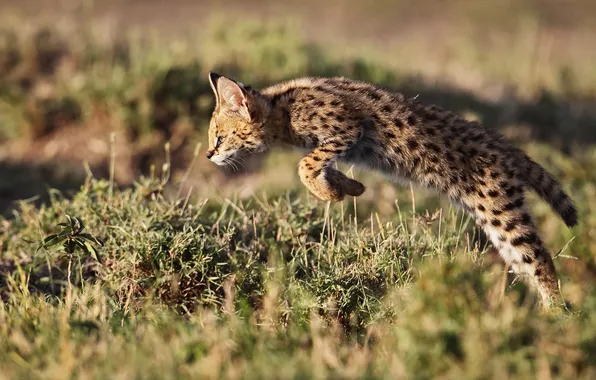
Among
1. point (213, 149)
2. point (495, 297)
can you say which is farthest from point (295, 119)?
point (495, 297)

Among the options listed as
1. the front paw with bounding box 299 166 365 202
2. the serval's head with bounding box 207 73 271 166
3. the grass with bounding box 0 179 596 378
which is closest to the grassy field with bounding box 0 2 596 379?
the grass with bounding box 0 179 596 378

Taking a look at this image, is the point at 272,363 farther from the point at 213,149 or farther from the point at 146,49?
the point at 146,49

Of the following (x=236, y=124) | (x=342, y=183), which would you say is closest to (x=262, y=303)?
(x=342, y=183)

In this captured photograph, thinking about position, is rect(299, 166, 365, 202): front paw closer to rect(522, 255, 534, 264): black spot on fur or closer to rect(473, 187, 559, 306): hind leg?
rect(473, 187, 559, 306): hind leg

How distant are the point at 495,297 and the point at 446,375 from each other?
25.9 inches

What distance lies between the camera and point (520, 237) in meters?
5.57

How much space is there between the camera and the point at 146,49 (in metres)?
10.3

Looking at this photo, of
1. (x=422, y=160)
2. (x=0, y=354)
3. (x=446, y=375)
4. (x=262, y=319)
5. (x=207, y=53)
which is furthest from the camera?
(x=207, y=53)

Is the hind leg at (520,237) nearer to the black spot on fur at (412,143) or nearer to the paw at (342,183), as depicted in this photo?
the black spot on fur at (412,143)

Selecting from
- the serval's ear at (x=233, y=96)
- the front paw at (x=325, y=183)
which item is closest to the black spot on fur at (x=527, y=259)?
the front paw at (x=325, y=183)

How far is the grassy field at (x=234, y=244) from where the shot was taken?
3.82 m

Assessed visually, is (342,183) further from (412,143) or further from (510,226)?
(510,226)

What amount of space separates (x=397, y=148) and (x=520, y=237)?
1.04 m

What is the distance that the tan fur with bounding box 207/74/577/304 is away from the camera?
219 inches
